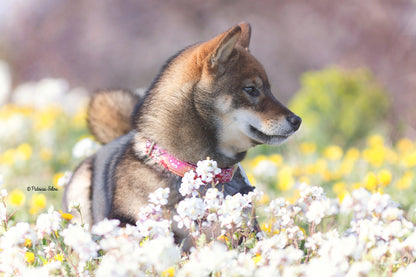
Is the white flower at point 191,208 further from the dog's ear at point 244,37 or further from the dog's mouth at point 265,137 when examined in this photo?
the dog's ear at point 244,37

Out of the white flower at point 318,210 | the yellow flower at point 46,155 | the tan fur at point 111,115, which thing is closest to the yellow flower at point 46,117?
the yellow flower at point 46,155

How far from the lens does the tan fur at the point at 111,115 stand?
411 cm

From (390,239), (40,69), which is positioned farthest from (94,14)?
(390,239)

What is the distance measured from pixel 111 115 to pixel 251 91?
1.58 meters

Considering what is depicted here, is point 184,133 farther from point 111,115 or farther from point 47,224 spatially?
point 111,115

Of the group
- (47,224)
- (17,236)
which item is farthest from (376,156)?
(17,236)

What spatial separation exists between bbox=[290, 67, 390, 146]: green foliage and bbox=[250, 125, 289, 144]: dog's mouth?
11.6ft

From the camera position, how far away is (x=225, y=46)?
2.79 meters

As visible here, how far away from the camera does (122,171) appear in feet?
9.95

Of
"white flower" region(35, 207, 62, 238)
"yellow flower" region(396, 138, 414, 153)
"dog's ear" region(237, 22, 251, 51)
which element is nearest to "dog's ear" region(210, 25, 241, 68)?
"dog's ear" region(237, 22, 251, 51)

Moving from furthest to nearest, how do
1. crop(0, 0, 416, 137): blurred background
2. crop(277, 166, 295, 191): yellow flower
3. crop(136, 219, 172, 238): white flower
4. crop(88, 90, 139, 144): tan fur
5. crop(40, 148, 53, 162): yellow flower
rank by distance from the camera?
crop(0, 0, 416, 137): blurred background < crop(40, 148, 53, 162): yellow flower < crop(277, 166, 295, 191): yellow flower < crop(88, 90, 139, 144): tan fur < crop(136, 219, 172, 238): white flower

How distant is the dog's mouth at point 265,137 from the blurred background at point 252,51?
5.51ft

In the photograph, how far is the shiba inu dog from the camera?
2.85 m

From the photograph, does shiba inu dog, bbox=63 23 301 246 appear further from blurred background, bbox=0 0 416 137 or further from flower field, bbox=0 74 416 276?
blurred background, bbox=0 0 416 137
